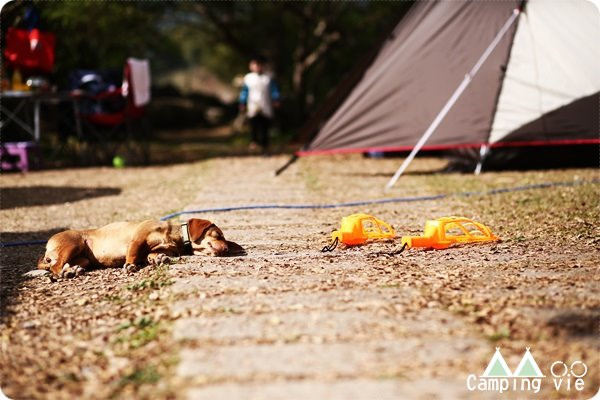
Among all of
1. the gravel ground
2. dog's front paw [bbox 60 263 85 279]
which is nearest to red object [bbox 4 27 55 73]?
the gravel ground

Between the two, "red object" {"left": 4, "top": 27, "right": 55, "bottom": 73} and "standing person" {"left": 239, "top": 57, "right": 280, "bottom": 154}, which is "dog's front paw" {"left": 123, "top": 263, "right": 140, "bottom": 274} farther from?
"standing person" {"left": 239, "top": 57, "right": 280, "bottom": 154}

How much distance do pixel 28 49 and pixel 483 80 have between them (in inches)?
277

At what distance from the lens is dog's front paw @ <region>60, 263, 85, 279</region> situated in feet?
15.6

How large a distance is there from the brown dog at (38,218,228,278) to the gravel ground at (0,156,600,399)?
115mm

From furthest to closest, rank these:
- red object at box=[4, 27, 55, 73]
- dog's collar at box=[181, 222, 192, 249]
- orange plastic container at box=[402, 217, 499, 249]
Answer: red object at box=[4, 27, 55, 73]
orange plastic container at box=[402, 217, 499, 249]
dog's collar at box=[181, 222, 192, 249]

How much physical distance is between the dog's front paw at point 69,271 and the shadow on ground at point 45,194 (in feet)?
11.7

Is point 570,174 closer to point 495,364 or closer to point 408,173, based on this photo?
point 408,173

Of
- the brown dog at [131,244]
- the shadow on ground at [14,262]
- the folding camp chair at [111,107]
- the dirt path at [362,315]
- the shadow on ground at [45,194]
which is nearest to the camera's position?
the dirt path at [362,315]

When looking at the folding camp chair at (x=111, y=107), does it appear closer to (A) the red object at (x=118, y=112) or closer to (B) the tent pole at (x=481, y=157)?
(A) the red object at (x=118, y=112)

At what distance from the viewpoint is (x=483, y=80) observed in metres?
8.83

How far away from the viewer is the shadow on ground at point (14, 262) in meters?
4.41

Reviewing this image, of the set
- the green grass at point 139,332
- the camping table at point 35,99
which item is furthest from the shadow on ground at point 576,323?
the camping table at point 35,99

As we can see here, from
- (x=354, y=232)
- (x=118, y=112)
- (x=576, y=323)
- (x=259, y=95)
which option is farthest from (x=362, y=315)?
(x=259, y=95)

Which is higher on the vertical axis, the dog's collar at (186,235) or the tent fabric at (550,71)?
the tent fabric at (550,71)
